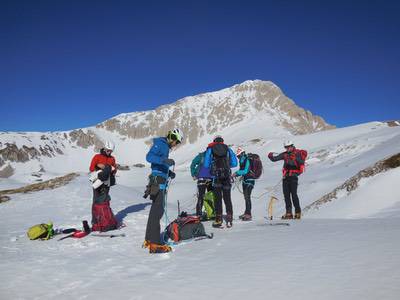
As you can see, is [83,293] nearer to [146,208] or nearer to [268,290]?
[268,290]

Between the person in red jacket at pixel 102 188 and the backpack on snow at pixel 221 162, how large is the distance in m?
3.17

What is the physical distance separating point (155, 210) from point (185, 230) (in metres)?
1.27

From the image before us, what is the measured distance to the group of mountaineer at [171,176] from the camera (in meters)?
7.95

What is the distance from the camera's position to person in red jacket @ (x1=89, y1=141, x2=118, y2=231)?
10.1 meters

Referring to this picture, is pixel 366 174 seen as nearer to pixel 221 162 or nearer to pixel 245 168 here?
pixel 245 168

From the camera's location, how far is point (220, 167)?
9.95 m

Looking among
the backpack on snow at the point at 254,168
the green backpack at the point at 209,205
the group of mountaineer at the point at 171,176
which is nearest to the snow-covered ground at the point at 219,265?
the group of mountaineer at the point at 171,176

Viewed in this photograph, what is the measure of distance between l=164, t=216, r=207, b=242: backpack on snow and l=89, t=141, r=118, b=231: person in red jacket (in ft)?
7.66

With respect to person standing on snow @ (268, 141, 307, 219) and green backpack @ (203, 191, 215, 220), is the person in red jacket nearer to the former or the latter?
green backpack @ (203, 191, 215, 220)

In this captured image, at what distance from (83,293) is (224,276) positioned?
212cm

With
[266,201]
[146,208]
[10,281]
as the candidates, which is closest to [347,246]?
[10,281]

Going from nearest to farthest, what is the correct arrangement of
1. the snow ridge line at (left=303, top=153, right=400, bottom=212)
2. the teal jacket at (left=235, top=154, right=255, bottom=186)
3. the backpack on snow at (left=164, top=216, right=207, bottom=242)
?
1. the backpack on snow at (left=164, top=216, right=207, bottom=242)
2. the teal jacket at (left=235, top=154, right=255, bottom=186)
3. the snow ridge line at (left=303, top=153, right=400, bottom=212)

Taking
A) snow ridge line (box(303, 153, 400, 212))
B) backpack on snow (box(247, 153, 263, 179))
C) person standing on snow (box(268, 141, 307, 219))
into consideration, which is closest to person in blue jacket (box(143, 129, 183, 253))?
backpack on snow (box(247, 153, 263, 179))

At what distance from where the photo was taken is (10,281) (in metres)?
5.70
